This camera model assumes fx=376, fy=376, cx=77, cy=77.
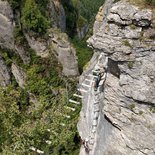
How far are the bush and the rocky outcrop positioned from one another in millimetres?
5165

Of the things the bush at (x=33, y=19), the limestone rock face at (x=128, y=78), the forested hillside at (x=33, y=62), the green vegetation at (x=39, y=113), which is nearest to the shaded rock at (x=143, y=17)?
the limestone rock face at (x=128, y=78)

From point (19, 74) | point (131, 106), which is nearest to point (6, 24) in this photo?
point (19, 74)

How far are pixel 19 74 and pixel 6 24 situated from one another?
21.1 feet

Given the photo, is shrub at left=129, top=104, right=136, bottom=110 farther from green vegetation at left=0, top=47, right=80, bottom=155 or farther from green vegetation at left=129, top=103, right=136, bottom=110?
green vegetation at left=0, top=47, right=80, bottom=155

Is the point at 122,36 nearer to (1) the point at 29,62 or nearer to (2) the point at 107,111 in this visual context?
(2) the point at 107,111

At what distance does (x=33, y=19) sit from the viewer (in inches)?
1783

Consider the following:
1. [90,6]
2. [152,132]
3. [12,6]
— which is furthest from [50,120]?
[90,6]

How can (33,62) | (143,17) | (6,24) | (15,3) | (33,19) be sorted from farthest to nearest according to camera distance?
(33,62), (6,24), (15,3), (33,19), (143,17)

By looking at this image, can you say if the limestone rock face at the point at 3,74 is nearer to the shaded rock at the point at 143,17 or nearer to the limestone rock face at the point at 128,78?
the limestone rock face at the point at 128,78

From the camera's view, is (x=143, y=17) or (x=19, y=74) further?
(x=19, y=74)

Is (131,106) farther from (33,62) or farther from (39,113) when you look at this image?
(33,62)

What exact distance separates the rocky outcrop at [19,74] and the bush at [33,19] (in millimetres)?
5165

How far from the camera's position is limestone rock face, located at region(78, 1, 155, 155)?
20.3 m

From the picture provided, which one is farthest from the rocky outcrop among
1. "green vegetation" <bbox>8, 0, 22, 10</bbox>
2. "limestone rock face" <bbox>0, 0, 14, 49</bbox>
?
"green vegetation" <bbox>8, 0, 22, 10</bbox>
